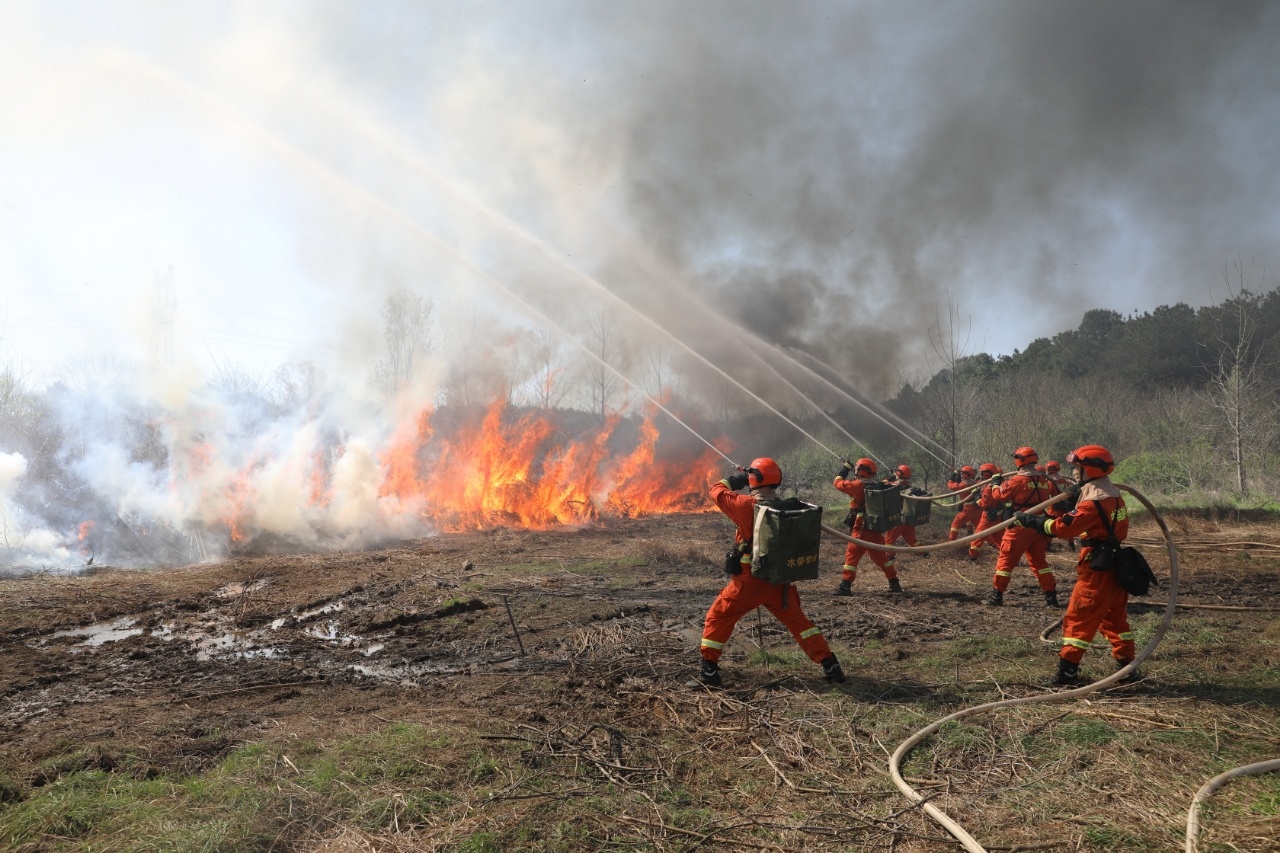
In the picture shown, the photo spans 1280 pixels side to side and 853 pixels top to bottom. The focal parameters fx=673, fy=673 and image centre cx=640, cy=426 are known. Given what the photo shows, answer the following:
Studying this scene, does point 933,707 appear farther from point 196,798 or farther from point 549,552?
point 549,552

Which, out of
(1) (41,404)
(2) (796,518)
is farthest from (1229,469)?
(1) (41,404)

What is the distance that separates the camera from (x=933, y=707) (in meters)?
5.43

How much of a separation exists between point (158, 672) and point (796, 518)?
6.66 m

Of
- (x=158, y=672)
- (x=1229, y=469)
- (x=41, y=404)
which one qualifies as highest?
(x=41, y=404)

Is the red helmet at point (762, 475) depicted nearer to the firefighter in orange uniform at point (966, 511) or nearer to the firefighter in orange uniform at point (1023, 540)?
the firefighter in orange uniform at point (1023, 540)

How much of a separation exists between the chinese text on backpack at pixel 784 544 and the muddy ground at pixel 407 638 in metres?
1.10

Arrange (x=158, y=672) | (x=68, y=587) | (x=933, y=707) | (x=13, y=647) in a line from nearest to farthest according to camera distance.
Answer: (x=933, y=707) → (x=158, y=672) → (x=13, y=647) → (x=68, y=587)

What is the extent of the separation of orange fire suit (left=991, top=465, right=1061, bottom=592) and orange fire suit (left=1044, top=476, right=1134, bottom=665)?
315 centimetres

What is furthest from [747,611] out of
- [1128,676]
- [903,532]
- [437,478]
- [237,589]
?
[437,478]

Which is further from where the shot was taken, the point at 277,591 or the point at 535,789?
the point at 277,591

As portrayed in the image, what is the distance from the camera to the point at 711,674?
6.06 m

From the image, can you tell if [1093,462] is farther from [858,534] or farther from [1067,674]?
[858,534]

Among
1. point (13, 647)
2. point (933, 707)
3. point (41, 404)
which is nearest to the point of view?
point (933, 707)

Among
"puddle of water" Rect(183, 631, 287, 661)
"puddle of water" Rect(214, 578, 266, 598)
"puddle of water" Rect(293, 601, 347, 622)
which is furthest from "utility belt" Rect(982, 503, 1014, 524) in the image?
"puddle of water" Rect(214, 578, 266, 598)
